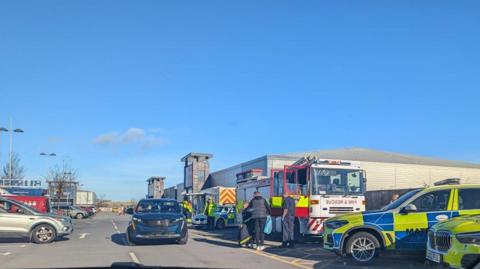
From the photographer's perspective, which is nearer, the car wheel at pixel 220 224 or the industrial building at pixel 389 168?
the car wheel at pixel 220 224

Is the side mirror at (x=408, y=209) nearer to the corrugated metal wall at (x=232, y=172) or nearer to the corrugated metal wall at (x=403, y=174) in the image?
the corrugated metal wall at (x=232, y=172)

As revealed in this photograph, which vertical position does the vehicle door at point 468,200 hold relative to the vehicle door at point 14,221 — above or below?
above

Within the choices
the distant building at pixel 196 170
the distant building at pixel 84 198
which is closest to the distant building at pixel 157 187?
the distant building at pixel 84 198

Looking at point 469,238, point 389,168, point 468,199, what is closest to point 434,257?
point 469,238

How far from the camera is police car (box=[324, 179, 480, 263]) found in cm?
1170

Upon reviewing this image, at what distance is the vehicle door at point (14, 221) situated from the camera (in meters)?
18.9

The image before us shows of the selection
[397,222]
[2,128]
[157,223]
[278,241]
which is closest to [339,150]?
[2,128]

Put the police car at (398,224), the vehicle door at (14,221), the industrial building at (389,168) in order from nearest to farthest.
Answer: the police car at (398,224) < the vehicle door at (14,221) < the industrial building at (389,168)

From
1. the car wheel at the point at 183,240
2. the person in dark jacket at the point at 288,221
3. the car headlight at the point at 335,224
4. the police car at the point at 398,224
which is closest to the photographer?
the police car at the point at 398,224

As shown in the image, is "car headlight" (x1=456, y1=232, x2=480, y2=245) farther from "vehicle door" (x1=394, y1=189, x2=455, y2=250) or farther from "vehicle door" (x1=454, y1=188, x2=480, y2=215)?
"vehicle door" (x1=454, y1=188, x2=480, y2=215)

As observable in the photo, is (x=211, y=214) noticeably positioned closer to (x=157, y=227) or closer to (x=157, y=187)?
(x=157, y=227)

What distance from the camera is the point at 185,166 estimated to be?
5866 cm

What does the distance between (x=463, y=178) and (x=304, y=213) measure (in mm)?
33988

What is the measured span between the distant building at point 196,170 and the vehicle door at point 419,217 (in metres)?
43.2
